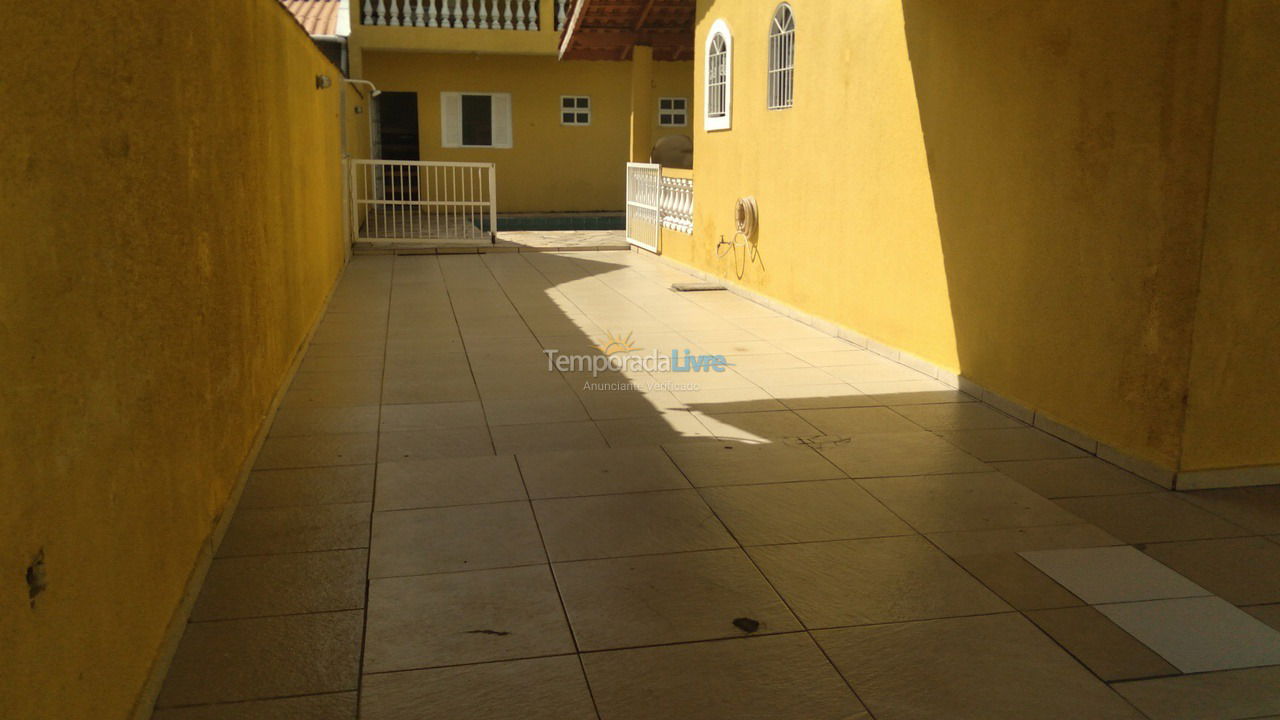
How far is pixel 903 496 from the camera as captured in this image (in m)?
4.21

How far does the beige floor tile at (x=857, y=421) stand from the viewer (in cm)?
519

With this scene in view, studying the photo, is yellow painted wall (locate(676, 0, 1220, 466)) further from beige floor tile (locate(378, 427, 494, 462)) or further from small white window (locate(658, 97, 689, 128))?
small white window (locate(658, 97, 689, 128))

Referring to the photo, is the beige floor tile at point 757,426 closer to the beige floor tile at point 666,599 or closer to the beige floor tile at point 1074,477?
the beige floor tile at point 1074,477

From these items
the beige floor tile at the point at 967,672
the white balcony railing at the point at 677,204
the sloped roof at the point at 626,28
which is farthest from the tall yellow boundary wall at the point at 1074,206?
the sloped roof at the point at 626,28

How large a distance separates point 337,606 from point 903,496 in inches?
89.8

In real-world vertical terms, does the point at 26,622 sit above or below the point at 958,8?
below

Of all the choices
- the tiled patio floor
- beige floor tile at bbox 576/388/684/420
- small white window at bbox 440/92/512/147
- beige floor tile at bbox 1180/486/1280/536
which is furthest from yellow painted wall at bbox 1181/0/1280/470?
small white window at bbox 440/92/512/147

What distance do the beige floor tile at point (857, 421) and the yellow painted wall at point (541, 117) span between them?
49.0ft

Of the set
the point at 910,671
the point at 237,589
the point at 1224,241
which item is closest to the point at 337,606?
the point at 237,589

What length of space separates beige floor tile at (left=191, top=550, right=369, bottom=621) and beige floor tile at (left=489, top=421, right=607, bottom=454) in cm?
139

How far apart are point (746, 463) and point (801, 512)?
0.64 metres

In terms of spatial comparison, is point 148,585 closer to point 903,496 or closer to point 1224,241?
point 903,496

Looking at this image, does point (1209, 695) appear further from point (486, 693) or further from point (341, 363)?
point (341, 363)

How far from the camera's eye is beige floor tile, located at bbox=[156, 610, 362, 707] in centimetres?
266
